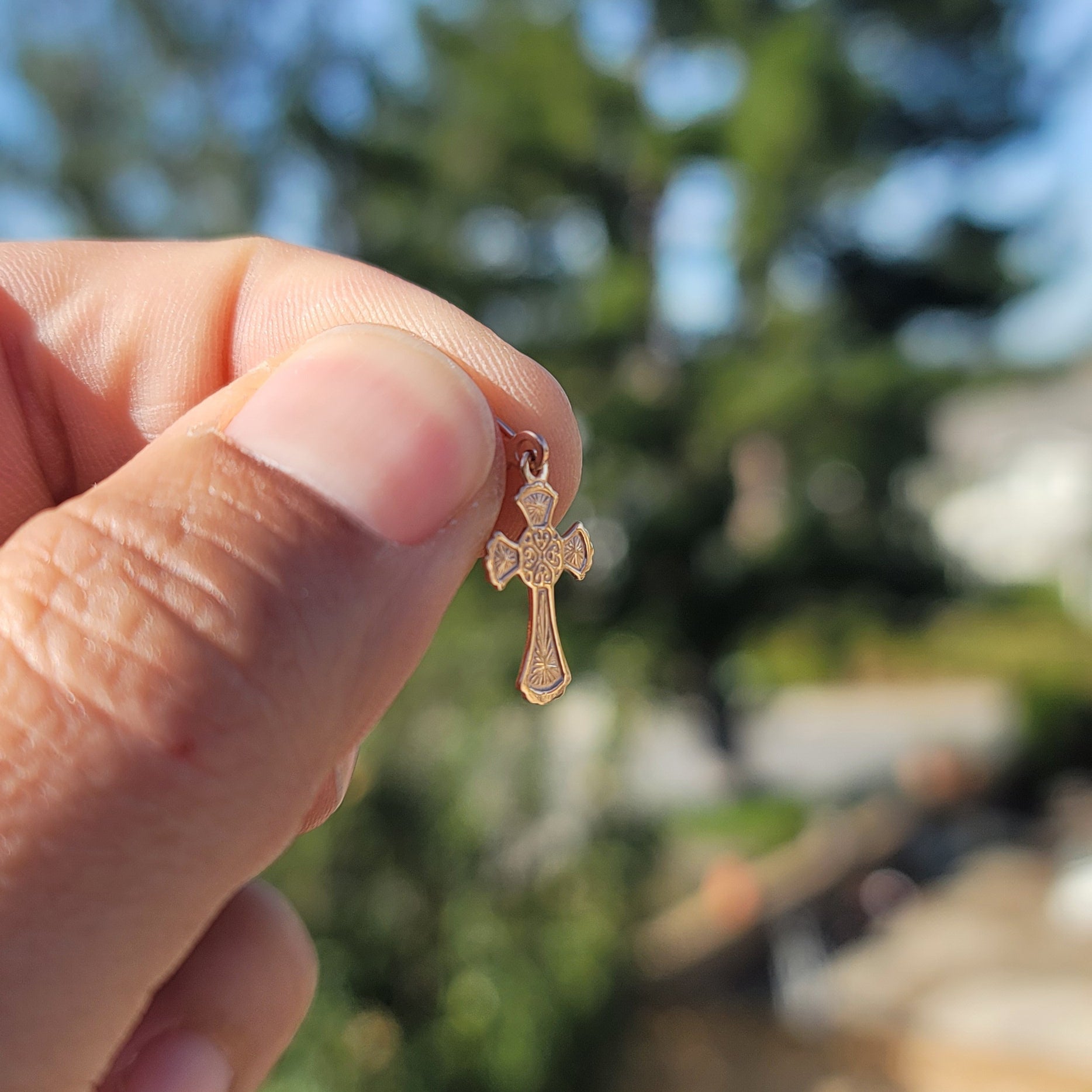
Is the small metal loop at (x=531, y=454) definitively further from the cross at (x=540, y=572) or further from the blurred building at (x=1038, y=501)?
the blurred building at (x=1038, y=501)


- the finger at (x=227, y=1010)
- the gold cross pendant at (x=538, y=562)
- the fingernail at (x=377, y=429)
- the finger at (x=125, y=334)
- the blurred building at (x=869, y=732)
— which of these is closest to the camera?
the fingernail at (x=377, y=429)

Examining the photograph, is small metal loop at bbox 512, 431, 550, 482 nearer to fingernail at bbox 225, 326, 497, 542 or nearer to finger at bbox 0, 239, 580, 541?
fingernail at bbox 225, 326, 497, 542

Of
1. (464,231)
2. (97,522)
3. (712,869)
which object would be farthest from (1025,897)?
(97,522)

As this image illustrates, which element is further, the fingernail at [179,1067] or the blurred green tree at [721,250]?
the blurred green tree at [721,250]

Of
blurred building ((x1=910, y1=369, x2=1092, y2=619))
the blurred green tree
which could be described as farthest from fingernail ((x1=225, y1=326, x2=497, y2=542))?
blurred building ((x1=910, y1=369, x2=1092, y2=619))

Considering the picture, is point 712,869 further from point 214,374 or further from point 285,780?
point 285,780

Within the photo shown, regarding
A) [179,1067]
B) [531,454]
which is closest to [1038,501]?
[531,454]

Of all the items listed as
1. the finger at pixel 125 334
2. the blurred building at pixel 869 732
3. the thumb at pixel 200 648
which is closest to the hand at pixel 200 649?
the thumb at pixel 200 648
